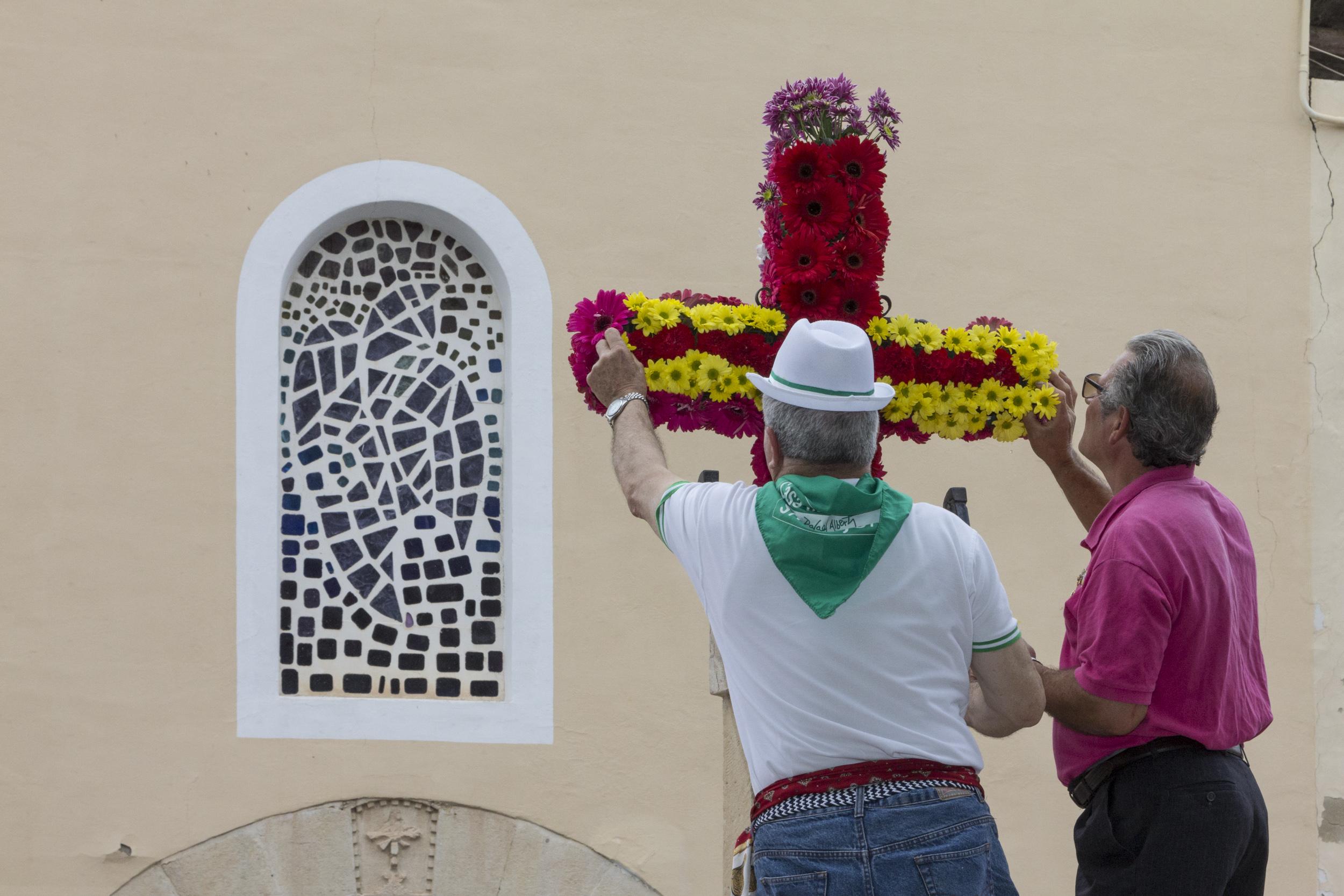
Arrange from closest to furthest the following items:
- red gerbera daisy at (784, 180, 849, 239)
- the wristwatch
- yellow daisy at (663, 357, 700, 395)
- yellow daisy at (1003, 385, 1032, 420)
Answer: the wristwatch
yellow daisy at (663, 357, 700, 395)
red gerbera daisy at (784, 180, 849, 239)
yellow daisy at (1003, 385, 1032, 420)

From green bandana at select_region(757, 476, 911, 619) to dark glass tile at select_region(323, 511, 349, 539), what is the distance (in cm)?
322

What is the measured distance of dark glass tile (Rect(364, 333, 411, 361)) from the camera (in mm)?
5387

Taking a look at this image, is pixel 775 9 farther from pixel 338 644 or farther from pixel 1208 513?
pixel 1208 513

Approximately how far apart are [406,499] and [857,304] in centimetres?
267

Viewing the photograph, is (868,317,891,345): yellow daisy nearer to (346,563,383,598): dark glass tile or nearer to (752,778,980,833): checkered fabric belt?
(752,778,980,833): checkered fabric belt

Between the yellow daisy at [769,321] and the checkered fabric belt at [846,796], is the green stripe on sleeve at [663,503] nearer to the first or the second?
the checkered fabric belt at [846,796]

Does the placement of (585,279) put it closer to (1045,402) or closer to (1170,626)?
(1045,402)

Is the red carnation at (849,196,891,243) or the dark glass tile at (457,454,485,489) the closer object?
the red carnation at (849,196,891,243)

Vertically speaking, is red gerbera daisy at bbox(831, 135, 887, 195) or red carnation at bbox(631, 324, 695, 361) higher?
red gerbera daisy at bbox(831, 135, 887, 195)

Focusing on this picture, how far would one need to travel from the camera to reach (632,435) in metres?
2.66

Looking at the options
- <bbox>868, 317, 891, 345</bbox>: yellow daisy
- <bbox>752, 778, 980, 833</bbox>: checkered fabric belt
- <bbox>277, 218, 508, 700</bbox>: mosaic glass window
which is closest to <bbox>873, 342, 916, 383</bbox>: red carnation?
<bbox>868, 317, 891, 345</bbox>: yellow daisy

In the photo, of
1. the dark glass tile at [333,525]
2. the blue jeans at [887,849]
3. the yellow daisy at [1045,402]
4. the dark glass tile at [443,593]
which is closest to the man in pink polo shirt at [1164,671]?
the yellow daisy at [1045,402]

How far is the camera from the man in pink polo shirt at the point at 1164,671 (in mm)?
2643

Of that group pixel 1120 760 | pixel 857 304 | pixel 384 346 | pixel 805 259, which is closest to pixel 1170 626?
pixel 1120 760
